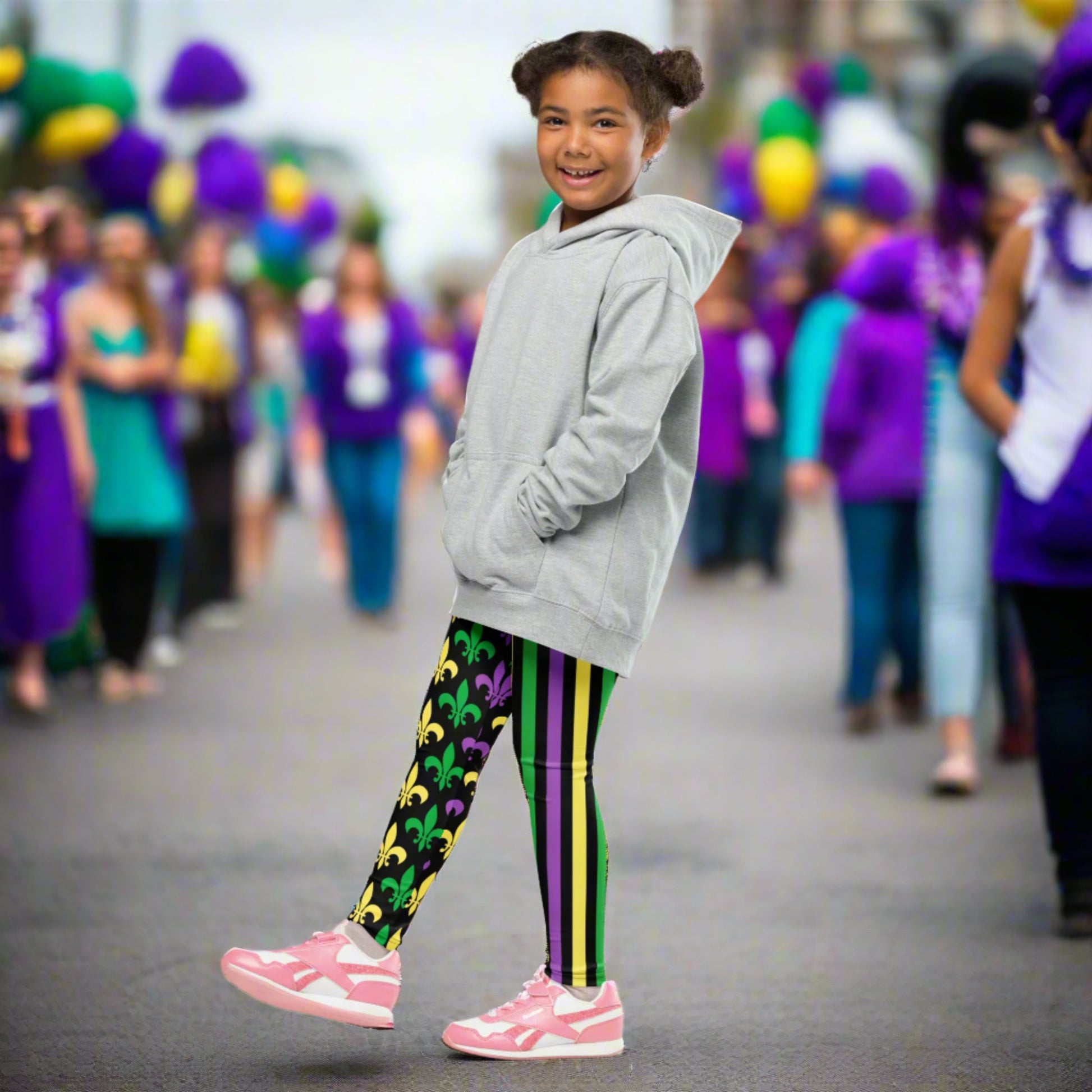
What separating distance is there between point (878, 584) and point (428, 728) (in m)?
4.28

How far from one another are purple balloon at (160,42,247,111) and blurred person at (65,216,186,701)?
17.2 feet

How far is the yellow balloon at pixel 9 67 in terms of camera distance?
28.2 feet

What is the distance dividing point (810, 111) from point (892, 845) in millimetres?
12953

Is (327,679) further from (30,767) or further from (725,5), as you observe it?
(725,5)

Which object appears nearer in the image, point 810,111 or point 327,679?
point 327,679

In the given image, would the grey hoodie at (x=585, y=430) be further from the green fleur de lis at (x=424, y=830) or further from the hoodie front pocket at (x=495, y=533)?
the green fleur de lis at (x=424, y=830)

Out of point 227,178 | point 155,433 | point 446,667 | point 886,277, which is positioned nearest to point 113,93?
point 155,433

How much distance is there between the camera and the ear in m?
3.74

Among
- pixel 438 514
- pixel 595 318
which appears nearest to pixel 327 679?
pixel 595 318

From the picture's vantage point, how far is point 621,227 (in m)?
3.62

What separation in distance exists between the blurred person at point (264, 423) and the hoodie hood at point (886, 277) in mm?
4622

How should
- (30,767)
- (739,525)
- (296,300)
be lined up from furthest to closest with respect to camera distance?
(296,300)
(739,525)
(30,767)

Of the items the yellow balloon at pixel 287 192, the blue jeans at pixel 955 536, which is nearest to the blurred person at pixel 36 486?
the blue jeans at pixel 955 536

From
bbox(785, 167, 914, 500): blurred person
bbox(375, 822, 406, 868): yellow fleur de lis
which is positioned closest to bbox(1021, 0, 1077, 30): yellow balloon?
bbox(785, 167, 914, 500): blurred person
